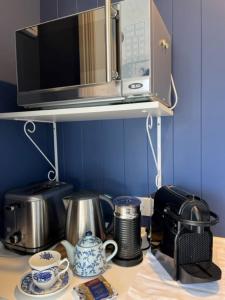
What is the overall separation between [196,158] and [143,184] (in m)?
0.27

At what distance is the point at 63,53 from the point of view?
875 millimetres

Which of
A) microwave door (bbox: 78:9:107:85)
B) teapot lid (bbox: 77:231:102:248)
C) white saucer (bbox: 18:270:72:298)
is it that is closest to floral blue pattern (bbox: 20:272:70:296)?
white saucer (bbox: 18:270:72:298)

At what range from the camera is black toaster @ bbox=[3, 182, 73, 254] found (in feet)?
3.03

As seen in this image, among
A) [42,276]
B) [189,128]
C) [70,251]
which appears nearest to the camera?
[42,276]

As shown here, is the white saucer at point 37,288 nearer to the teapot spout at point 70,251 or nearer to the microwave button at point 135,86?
the teapot spout at point 70,251

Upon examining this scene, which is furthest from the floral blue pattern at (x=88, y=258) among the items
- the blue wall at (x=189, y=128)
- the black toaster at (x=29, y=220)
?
the blue wall at (x=189, y=128)

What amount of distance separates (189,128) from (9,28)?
93 centimetres

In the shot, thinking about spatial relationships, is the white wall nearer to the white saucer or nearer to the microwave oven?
the microwave oven

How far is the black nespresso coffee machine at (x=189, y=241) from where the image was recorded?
2.33 ft

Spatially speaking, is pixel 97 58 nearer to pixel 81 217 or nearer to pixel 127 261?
pixel 81 217

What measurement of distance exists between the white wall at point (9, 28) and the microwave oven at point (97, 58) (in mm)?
183

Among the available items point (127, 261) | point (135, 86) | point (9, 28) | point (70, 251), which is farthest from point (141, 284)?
point (9, 28)

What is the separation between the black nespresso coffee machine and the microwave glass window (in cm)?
48

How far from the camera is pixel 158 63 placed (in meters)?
0.81
